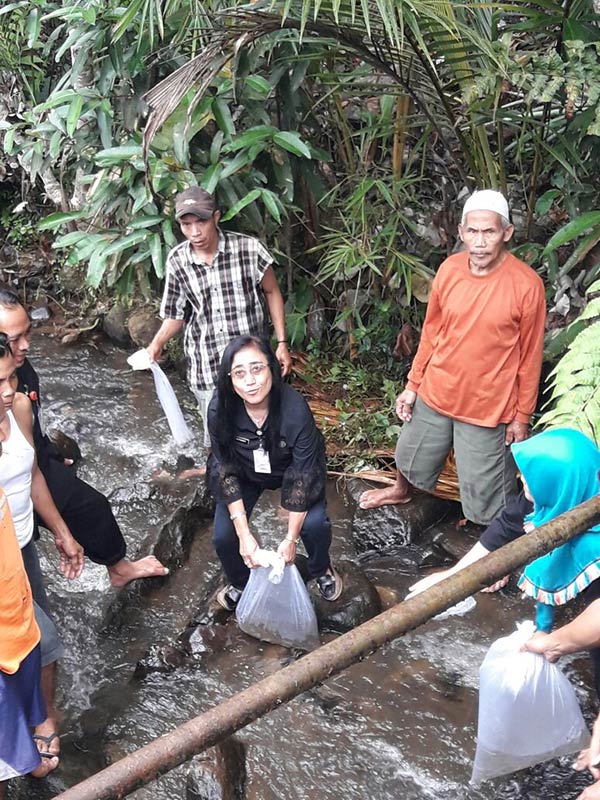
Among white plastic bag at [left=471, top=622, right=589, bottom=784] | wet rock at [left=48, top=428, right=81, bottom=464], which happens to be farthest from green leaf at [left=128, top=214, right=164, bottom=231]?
white plastic bag at [left=471, top=622, right=589, bottom=784]

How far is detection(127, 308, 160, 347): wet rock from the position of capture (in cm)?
598

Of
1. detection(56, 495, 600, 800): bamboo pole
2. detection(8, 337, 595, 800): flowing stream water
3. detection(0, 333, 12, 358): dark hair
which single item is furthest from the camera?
detection(8, 337, 595, 800): flowing stream water

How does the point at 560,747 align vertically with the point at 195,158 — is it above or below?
below

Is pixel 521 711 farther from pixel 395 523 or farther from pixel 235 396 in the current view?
pixel 395 523

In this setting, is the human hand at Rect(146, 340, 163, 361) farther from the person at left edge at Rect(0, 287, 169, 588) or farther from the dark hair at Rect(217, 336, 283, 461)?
the dark hair at Rect(217, 336, 283, 461)

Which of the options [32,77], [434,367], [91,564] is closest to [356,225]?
[434,367]

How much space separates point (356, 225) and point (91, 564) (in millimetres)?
2286

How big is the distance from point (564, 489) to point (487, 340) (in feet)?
4.01

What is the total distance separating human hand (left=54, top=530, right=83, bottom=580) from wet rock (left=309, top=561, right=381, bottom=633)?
1031 mm

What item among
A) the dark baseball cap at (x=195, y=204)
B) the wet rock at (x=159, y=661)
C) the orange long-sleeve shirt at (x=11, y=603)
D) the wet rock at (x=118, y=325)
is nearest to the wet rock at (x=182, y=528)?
the wet rock at (x=159, y=661)

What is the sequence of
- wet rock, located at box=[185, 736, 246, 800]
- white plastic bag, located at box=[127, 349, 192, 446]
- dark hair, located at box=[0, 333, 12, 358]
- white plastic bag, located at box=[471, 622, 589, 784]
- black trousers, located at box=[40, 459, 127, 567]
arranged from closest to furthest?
white plastic bag, located at box=[471, 622, 589, 784], dark hair, located at box=[0, 333, 12, 358], wet rock, located at box=[185, 736, 246, 800], black trousers, located at box=[40, 459, 127, 567], white plastic bag, located at box=[127, 349, 192, 446]

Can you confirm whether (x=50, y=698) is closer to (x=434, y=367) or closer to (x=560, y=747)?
(x=560, y=747)

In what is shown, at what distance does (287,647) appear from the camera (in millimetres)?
3529

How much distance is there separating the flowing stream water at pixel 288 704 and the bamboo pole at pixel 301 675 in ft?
5.68
